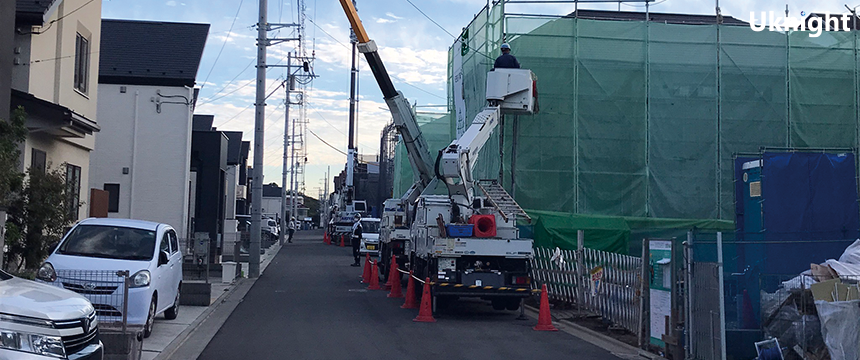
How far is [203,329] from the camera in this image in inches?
537

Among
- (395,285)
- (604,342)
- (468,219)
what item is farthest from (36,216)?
(395,285)

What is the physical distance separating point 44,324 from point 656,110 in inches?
858

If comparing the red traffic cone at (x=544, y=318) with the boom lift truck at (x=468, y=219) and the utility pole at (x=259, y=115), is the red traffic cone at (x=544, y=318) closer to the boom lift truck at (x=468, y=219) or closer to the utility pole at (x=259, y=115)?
the boom lift truck at (x=468, y=219)

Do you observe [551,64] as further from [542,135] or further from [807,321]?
[807,321]

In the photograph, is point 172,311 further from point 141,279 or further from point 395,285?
point 395,285

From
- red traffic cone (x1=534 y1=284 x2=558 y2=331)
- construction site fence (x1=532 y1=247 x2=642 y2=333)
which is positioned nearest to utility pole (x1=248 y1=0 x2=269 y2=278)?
construction site fence (x1=532 y1=247 x2=642 y2=333)

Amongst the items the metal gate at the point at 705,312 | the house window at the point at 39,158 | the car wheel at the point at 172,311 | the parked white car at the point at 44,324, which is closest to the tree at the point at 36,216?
the car wheel at the point at 172,311

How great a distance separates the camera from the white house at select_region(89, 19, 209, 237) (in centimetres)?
2741

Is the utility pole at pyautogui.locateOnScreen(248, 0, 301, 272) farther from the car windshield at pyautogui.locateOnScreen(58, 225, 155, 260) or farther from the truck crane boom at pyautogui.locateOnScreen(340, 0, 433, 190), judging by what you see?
the car windshield at pyautogui.locateOnScreen(58, 225, 155, 260)

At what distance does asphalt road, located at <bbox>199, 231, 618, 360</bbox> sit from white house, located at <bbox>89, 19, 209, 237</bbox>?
8.80 meters

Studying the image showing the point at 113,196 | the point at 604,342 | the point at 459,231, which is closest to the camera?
the point at 604,342

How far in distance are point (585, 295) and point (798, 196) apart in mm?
4814

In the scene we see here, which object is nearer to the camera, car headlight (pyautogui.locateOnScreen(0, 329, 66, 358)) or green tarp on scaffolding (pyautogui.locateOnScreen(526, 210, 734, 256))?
car headlight (pyautogui.locateOnScreen(0, 329, 66, 358))

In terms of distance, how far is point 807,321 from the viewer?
9719 millimetres
